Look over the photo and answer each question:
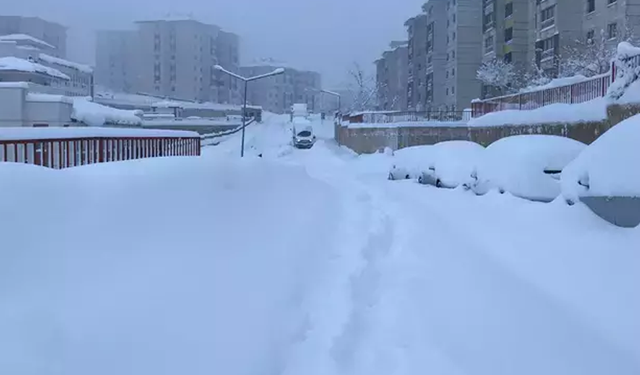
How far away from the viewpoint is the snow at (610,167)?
8055 millimetres

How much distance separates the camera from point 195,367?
169 inches

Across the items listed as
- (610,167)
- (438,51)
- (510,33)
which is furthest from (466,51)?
(610,167)

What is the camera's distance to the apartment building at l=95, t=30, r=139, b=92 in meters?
98.4

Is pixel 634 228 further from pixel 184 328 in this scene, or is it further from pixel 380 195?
pixel 380 195

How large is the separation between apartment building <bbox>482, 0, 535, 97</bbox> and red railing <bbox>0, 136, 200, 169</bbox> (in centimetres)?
3344

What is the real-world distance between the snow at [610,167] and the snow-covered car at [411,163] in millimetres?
10941

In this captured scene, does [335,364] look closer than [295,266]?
Yes

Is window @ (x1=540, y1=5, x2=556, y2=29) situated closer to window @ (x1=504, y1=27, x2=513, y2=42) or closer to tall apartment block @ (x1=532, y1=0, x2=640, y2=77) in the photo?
tall apartment block @ (x1=532, y1=0, x2=640, y2=77)

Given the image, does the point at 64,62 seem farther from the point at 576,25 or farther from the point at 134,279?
the point at 134,279

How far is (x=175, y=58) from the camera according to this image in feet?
360

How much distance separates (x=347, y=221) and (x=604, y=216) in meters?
5.25

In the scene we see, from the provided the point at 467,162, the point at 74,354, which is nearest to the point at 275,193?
the point at 467,162

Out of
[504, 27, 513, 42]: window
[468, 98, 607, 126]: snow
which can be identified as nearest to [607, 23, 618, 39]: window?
[468, 98, 607, 126]: snow

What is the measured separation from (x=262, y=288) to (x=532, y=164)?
773 cm
